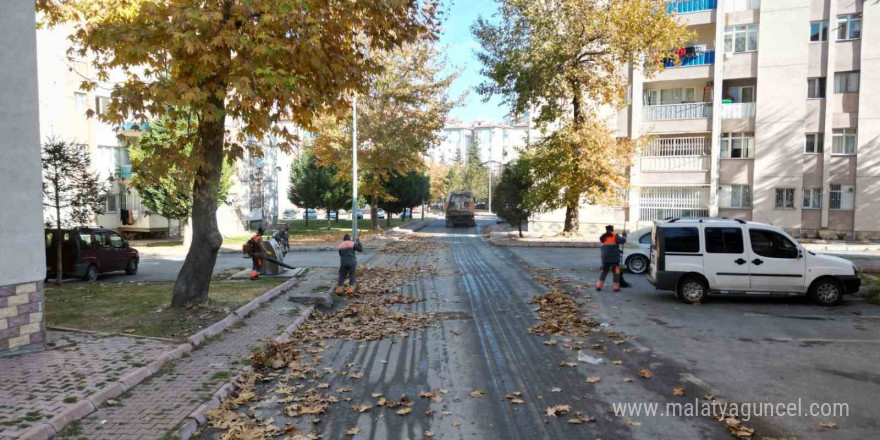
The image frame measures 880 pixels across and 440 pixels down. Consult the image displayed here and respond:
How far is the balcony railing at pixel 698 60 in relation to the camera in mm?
30266

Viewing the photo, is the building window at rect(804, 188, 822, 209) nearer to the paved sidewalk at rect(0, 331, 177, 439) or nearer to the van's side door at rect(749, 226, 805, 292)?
the van's side door at rect(749, 226, 805, 292)

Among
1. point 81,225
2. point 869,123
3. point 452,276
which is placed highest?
point 869,123

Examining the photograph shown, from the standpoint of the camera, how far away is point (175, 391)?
6.04m

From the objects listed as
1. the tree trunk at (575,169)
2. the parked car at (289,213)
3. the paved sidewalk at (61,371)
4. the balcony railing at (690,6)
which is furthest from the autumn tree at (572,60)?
the parked car at (289,213)

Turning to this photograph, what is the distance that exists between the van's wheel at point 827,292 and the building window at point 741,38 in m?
23.4

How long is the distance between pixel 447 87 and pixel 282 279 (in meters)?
23.8

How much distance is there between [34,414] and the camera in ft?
16.9

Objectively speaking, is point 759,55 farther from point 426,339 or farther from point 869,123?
point 426,339

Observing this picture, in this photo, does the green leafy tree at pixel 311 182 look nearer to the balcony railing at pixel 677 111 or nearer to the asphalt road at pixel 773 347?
the balcony railing at pixel 677 111

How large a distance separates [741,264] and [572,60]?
17026 mm

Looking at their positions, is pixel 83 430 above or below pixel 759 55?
below

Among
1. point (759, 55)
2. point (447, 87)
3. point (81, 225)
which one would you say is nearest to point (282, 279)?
point (81, 225)

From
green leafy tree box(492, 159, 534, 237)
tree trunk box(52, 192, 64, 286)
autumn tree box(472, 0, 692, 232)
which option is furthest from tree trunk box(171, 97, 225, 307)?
green leafy tree box(492, 159, 534, 237)

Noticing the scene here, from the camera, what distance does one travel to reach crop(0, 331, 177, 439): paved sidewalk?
5.22 m
